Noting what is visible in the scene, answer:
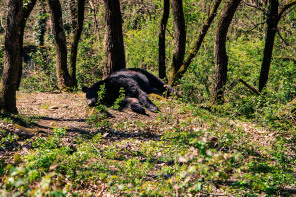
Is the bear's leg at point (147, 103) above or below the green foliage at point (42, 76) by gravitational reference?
below

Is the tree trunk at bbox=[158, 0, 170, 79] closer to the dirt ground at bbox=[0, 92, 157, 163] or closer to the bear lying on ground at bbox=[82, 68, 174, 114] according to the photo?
the bear lying on ground at bbox=[82, 68, 174, 114]

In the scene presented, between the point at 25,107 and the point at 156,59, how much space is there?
348 inches

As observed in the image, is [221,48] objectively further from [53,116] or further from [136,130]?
[53,116]

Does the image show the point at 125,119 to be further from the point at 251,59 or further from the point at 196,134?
the point at 251,59

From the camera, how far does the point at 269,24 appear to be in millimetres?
8305

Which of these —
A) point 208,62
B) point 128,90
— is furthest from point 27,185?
point 208,62

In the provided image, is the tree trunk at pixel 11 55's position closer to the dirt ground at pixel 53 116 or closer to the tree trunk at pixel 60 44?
the dirt ground at pixel 53 116

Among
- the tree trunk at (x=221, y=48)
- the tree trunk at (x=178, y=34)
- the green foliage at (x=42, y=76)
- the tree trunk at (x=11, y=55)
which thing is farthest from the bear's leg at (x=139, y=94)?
the green foliage at (x=42, y=76)

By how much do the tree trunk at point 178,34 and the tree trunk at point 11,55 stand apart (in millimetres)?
5656

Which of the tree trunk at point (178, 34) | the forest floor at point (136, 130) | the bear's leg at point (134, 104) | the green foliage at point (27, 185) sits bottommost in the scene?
the forest floor at point (136, 130)

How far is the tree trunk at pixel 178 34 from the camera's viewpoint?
9.70m

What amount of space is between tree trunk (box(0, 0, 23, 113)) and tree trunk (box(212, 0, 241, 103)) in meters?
5.46

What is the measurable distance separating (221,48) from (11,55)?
19.1ft

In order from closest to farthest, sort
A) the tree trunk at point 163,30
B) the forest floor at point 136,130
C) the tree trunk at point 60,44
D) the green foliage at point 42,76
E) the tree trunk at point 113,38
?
the forest floor at point 136,130, the tree trunk at point 113,38, the tree trunk at point 60,44, the tree trunk at point 163,30, the green foliage at point 42,76
